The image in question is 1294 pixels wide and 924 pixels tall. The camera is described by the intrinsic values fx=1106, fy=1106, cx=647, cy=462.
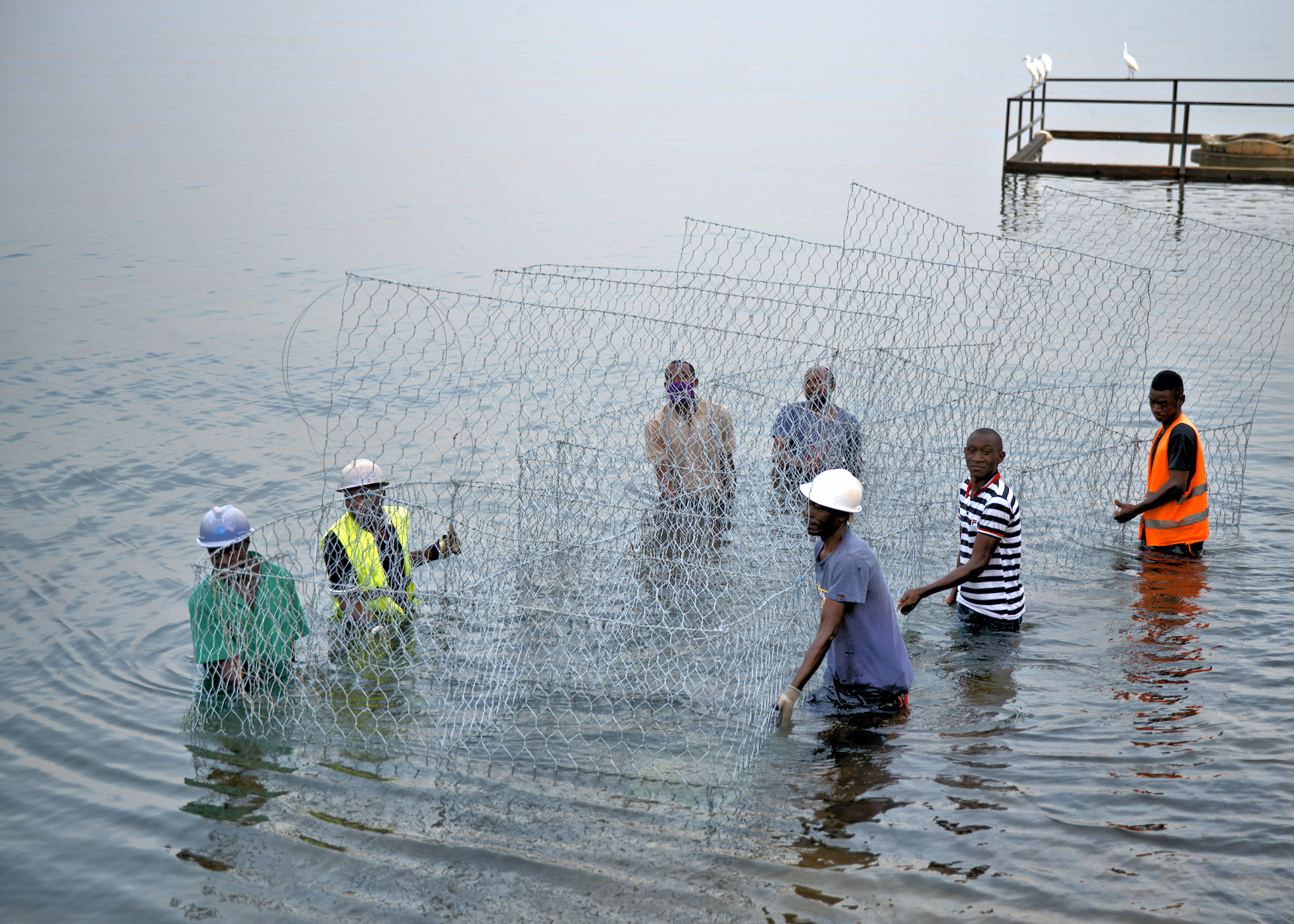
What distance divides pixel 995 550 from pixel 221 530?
166 inches

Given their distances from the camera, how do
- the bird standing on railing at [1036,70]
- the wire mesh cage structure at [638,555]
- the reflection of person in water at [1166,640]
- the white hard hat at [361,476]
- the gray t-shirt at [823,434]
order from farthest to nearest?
the bird standing on railing at [1036,70]
the gray t-shirt at [823,434]
the white hard hat at [361,476]
the reflection of person in water at [1166,640]
the wire mesh cage structure at [638,555]

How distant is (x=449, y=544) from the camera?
6.38m

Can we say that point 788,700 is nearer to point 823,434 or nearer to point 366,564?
point 366,564

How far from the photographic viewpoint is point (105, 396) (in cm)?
1411

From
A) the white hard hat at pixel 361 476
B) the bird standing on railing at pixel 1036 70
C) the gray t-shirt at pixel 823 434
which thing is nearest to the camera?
the white hard hat at pixel 361 476

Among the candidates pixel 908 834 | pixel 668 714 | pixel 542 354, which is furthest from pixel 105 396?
pixel 908 834

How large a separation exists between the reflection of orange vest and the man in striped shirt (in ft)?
5.78

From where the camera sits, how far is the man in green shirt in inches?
221

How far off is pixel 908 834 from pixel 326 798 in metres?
2.97

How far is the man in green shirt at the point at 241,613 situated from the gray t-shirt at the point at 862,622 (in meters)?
2.77

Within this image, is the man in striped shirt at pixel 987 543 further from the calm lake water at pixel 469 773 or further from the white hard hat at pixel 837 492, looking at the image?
the white hard hat at pixel 837 492

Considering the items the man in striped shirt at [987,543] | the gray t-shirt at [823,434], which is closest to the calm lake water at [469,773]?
the man in striped shirt at [987,543]

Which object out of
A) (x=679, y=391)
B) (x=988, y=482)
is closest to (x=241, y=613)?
(x=679, y=391)

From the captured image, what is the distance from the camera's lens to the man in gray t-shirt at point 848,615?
519cm
